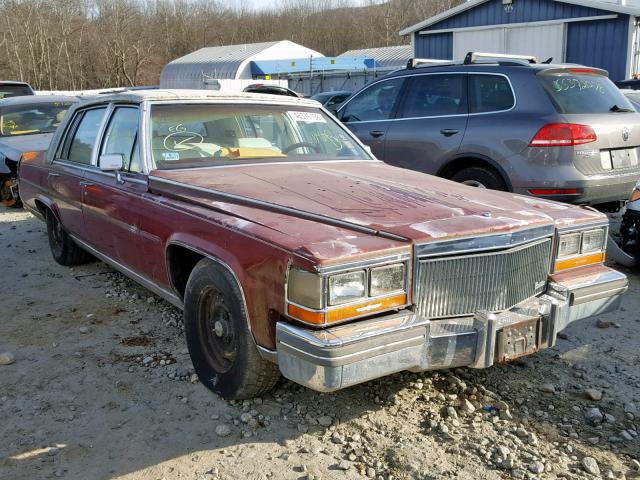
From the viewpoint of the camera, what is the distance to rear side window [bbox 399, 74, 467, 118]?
6.47m

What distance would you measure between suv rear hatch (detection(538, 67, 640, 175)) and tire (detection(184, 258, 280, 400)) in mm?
3767

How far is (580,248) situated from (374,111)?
4.21 meters

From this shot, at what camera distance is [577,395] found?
340 cm

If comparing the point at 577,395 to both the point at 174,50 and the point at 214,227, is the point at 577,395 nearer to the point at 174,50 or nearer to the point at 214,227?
the point at 214,227

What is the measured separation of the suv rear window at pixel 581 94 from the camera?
5793 millimetres

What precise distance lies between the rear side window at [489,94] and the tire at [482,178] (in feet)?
1.97

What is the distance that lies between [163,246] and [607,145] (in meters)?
4.22

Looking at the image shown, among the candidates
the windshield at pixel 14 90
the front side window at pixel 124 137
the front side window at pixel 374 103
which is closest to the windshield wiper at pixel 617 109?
the front side window at pixel 374 103

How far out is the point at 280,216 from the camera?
307 cm

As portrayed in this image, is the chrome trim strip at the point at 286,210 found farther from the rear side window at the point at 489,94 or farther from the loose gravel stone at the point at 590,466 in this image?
the rear side window at the point at 489,94

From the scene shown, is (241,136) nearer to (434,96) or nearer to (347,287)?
(347,287)

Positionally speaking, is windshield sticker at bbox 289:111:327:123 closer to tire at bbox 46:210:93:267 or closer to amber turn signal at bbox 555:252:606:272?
amber turn signal at bbox 555:252:606:272

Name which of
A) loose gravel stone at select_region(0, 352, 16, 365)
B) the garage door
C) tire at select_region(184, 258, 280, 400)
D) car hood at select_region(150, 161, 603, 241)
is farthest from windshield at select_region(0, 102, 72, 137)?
the garage door

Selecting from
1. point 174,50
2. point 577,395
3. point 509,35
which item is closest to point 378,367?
point 577,395
